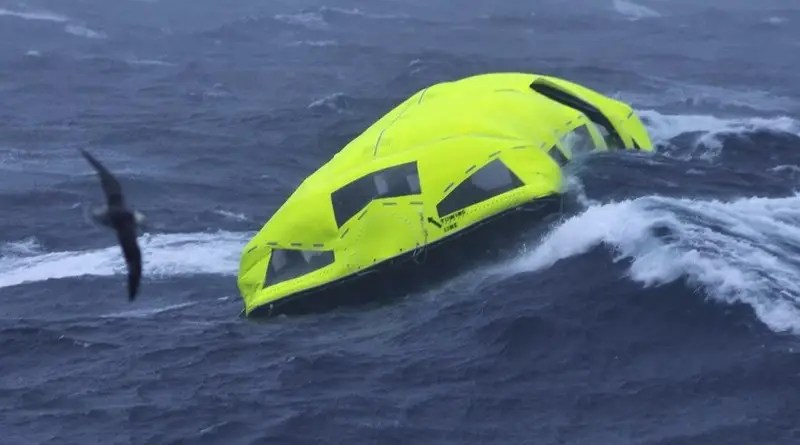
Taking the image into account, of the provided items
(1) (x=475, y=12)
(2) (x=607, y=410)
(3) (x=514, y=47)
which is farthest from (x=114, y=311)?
(1) (x=475, y=12)

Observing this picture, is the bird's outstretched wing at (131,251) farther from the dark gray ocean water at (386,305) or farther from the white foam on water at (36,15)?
the white foam on water at (36,15)

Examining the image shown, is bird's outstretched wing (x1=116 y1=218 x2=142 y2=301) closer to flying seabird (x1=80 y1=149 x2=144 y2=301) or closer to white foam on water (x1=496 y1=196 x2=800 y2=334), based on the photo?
flying seabird (x1=80 y1=149 x2=144 y2=301)

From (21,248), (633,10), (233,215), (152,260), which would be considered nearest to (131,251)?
(152,260)

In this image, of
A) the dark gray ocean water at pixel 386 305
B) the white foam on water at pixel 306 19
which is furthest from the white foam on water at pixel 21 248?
the white foam on water at pixel 306 19

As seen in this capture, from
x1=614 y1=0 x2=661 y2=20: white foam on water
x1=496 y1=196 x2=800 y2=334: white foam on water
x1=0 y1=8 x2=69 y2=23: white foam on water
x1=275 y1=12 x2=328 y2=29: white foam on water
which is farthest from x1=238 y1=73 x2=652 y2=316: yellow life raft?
x1=0 y1=8 x2=69 y2=23: white foam on water

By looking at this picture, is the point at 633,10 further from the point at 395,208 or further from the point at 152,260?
the point at 395,208

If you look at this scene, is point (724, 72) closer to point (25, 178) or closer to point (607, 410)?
point (25, 178)

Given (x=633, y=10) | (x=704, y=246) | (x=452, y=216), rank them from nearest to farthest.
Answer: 1. (x=704, y=246)
2. (x=452, y=216)
3. (x=633, y=10)
